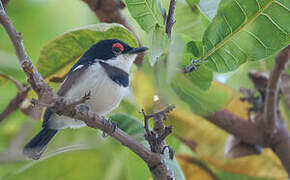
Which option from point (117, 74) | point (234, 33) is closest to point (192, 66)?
point (234, 33)

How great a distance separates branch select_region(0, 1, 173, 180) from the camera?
1.22 meters

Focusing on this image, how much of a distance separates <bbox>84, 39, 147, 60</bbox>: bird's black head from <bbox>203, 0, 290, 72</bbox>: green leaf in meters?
0.51

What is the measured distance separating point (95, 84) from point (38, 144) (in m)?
0.38

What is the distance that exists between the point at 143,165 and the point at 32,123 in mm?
751

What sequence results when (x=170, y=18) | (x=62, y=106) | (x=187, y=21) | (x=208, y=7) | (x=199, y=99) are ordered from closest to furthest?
(x=62, y=106) → (x=170, y=18) → (x=199, y=99) → (x=208, y=7) → (x=187, y=21)

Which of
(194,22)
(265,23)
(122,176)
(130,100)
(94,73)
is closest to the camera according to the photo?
(265,23)

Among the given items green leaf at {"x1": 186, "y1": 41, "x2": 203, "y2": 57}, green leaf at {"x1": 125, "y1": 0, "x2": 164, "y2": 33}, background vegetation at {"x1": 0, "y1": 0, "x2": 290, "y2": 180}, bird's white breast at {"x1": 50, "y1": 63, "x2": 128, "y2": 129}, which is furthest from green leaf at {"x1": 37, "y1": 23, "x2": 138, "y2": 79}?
green leaf at {"x1": 186, "y1": 41, "x2": 203, "y2": 57}

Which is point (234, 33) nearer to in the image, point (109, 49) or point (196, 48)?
point (196, 48)

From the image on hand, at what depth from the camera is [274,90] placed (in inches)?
93.7

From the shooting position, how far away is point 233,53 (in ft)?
5.49

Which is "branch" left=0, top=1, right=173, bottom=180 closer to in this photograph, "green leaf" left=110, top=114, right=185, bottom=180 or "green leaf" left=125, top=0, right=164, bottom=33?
"green leaf" left=110, top=114, right=185, bottom=180

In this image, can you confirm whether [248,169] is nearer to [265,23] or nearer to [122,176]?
[122,176]

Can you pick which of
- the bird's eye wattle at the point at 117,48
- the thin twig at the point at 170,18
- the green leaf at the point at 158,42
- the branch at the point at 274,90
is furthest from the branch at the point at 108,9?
the green leaf at the point at 158,42

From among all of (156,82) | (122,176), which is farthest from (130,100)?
(156,82)
